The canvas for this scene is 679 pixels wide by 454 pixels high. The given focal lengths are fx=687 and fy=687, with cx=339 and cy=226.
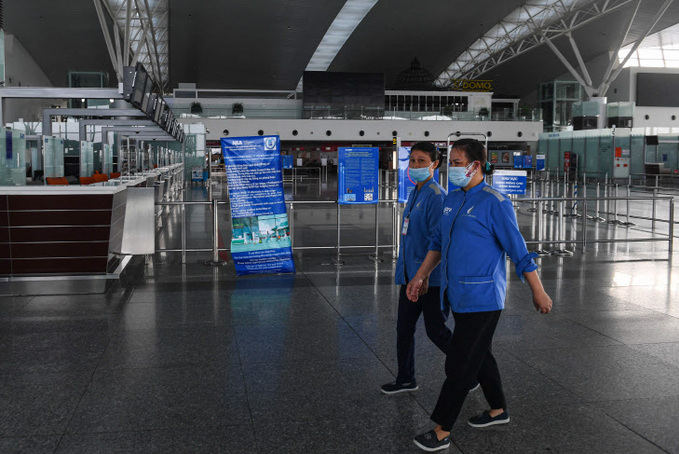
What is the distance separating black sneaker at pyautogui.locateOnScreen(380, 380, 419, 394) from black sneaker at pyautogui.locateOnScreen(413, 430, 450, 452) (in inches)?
31.9

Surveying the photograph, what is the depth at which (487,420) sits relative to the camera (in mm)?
3904

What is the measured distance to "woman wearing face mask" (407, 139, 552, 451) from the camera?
355 centimetres

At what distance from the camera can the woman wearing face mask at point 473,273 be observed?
140 inches

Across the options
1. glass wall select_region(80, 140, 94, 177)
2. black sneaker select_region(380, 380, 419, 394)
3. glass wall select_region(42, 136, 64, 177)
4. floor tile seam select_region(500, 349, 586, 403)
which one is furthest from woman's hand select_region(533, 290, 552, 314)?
glass wall select_region(80, 140, 94, 177)

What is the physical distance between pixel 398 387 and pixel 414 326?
17.0 inches

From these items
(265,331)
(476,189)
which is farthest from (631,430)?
(265,331)

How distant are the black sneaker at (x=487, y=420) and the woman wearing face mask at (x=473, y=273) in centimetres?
37

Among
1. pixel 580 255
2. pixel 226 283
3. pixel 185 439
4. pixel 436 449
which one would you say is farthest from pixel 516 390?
pixel 580 255

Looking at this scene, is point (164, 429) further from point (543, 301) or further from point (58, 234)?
point (58, 234)

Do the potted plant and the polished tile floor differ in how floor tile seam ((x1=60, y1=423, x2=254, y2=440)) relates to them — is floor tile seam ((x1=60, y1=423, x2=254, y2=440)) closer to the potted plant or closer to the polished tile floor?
the polished tile floor

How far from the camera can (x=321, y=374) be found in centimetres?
481

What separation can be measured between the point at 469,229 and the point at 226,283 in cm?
533

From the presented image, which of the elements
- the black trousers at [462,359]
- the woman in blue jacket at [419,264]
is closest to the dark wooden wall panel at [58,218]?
the woman in blue jacket at [419,264]

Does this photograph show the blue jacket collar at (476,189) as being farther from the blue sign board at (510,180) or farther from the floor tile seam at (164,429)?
the blue sign board at (510,180)
